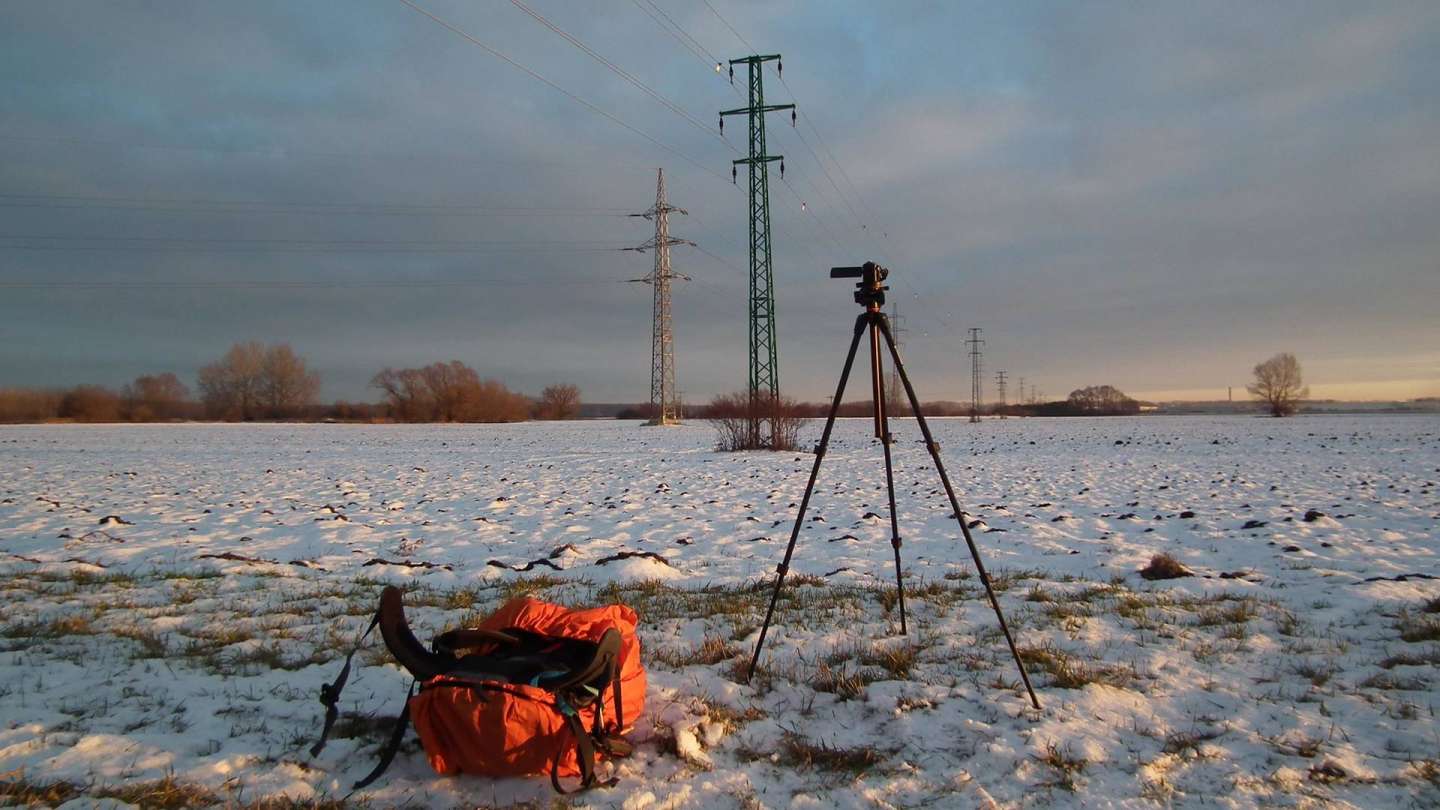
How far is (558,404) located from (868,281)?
86630 millimetres

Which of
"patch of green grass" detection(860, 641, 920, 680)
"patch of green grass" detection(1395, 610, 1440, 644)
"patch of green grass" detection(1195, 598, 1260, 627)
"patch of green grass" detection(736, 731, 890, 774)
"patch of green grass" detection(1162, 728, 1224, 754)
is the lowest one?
"patch of green grass" detection(736, 731, 890, 774)

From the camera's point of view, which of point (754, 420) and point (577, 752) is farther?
point (754, 420)

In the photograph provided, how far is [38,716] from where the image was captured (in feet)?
12.1

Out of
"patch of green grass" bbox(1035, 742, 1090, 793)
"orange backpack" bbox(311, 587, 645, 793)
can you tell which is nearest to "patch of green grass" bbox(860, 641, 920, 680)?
"patch of green grass" bbox(1035, 742, 1090, 793)

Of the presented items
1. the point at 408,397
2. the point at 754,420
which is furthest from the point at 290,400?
the point at 754,420

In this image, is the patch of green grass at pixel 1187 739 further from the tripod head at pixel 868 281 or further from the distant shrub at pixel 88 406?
the distant shrub at pixel 88 406

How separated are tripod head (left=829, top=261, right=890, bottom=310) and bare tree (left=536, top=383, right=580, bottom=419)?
84.2 meters

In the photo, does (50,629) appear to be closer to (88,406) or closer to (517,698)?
(517,698)

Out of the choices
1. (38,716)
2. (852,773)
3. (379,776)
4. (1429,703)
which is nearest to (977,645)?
(852,773)

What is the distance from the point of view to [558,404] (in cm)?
8856

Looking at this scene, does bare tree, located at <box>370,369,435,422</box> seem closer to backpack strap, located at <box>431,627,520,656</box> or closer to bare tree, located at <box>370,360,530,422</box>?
bare tree, located at <box>370,360,530,422</box>

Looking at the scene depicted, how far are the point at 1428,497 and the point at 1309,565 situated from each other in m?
7.26

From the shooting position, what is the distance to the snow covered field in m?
3.14

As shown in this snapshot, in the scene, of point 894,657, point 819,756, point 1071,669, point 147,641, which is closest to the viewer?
point 819,756
